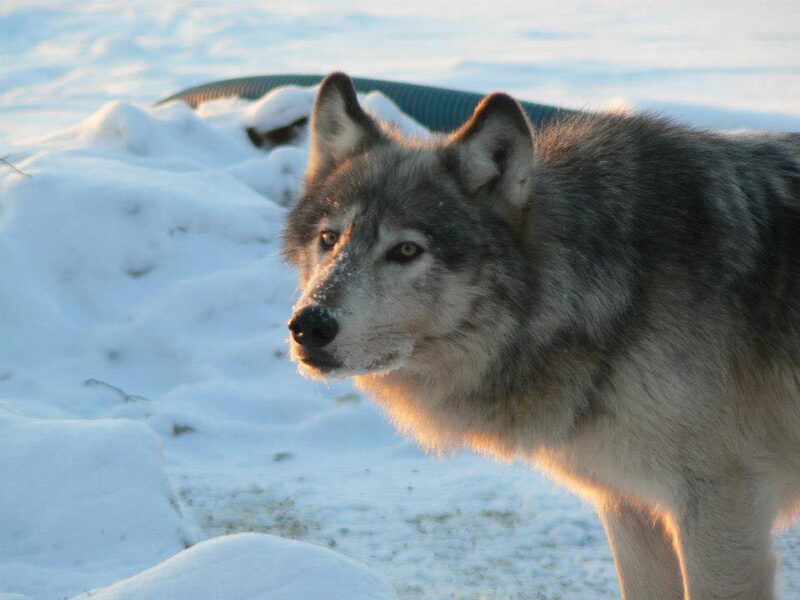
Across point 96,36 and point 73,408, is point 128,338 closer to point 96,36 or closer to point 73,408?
point 73,408

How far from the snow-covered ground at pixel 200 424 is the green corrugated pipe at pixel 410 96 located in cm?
122

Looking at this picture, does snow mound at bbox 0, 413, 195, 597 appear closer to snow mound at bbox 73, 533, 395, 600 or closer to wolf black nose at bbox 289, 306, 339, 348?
snow mound at bbox 73, 533, 395, 600

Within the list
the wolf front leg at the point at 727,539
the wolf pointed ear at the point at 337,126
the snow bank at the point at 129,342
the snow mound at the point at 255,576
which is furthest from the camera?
the wolf pointed ear at the point at 337,126

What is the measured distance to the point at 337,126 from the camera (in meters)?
3.38

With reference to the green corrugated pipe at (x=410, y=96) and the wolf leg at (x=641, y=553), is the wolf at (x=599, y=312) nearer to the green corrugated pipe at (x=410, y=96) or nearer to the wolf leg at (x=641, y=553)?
the wolf leg at (x=641, y=553)

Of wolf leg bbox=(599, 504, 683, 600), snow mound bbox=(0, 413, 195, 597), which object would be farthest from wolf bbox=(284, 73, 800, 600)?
snow mound bbox=(0, 413, 195, 597)

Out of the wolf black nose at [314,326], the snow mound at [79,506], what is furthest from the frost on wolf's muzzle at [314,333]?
the snow mound at [79,506]

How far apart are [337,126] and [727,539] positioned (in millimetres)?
1853

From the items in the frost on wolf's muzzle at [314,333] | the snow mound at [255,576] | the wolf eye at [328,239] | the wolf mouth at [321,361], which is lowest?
the snow mound at [255,576]

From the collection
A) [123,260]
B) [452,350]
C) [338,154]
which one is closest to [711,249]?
[452,350]

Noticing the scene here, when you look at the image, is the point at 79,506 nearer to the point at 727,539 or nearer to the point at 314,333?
the point at 314,333

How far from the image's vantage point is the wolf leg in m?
3.45

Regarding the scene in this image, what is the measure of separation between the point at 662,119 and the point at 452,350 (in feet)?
3.64

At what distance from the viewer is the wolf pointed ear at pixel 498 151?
291cm
